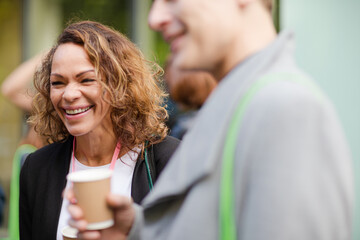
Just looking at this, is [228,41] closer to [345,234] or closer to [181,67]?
[181,67]

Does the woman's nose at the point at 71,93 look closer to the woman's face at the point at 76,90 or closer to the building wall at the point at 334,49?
the woman's face at the point at 76,90

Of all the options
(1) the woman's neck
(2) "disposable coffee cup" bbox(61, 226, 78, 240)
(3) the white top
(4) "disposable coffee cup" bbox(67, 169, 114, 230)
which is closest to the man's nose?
(4) "disposable coffee cup" bbox(67, 169, 114, 230)

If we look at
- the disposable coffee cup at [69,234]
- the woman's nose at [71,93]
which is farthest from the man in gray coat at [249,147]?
the woman's nose at [71,93]

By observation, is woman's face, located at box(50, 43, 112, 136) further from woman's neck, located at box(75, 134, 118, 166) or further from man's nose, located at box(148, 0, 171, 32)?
man's nose, located at box(148, 0, 171, 32)

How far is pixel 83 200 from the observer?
122 centimetres

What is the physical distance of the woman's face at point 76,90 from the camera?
209cm

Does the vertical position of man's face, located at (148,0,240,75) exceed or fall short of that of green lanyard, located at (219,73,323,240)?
it exceeds it

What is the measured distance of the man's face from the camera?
97 centimetres

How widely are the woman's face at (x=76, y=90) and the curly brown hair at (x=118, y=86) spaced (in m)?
0.04

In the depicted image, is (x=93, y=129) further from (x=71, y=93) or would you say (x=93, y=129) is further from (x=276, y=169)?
(x=276, y=169)

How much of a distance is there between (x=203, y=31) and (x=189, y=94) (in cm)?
214

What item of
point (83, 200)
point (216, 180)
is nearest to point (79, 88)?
point (83, 200)

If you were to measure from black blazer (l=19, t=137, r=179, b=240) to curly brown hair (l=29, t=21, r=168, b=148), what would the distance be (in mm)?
110

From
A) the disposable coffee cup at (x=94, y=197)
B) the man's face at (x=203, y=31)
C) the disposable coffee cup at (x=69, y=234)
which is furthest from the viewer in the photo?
the disposable coffee cup at (x=69, y=234)
